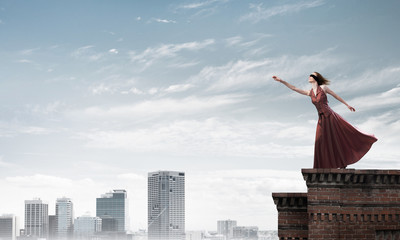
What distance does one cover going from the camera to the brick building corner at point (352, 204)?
20.4 meters

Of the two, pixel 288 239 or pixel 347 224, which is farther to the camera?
pixel 288 239

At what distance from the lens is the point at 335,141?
21859 mm

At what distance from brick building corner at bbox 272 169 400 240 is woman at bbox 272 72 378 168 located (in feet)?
3.93

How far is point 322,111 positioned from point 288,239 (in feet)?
16.6

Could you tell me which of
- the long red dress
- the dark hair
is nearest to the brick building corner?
the long red dress

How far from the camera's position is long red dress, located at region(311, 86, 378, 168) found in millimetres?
21703

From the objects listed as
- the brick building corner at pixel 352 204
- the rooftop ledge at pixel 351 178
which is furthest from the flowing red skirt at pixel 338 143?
the brick building corner at pixel 352 204

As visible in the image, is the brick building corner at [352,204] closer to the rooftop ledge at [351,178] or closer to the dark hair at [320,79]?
the rooftop ledge at [351,178]

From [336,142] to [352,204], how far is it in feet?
8.14

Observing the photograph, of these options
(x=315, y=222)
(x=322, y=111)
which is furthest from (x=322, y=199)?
(x=322, y=111)

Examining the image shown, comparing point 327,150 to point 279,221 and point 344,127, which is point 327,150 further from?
point 279,221

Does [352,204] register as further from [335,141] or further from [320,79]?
[320,79]

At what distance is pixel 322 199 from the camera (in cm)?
2052

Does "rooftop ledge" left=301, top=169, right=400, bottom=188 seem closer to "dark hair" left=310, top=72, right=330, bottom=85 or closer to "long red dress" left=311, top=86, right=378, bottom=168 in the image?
"long red dress" left=311, top=86, right=378, bottom=168
